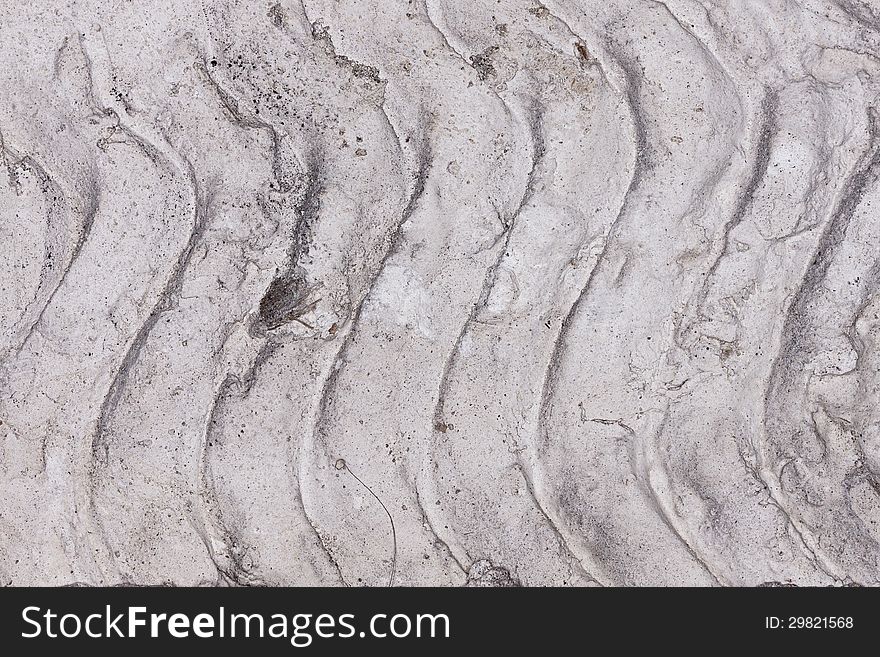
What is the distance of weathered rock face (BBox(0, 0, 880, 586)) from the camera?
103cm

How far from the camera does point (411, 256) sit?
3.39 feet

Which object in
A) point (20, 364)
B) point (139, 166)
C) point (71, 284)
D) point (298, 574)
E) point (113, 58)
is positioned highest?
point (113, 58)

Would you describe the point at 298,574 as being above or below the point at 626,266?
below

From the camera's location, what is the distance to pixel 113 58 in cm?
103

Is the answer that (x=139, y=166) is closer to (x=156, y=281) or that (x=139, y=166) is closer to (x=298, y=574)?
(x=156, y=281)

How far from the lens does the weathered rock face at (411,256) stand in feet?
3.38

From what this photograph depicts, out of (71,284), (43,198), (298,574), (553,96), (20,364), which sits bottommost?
(298,574)

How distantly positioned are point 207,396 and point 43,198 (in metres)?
0.46

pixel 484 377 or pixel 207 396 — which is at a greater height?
pixel 484 377

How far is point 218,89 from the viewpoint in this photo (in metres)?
1.04

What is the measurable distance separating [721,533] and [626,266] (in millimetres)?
509

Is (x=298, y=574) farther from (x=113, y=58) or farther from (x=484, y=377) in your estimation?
(x=113, y=58)

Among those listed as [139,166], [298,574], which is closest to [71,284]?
[139,166]

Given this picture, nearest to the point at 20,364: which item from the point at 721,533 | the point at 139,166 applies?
the point at 139,166
